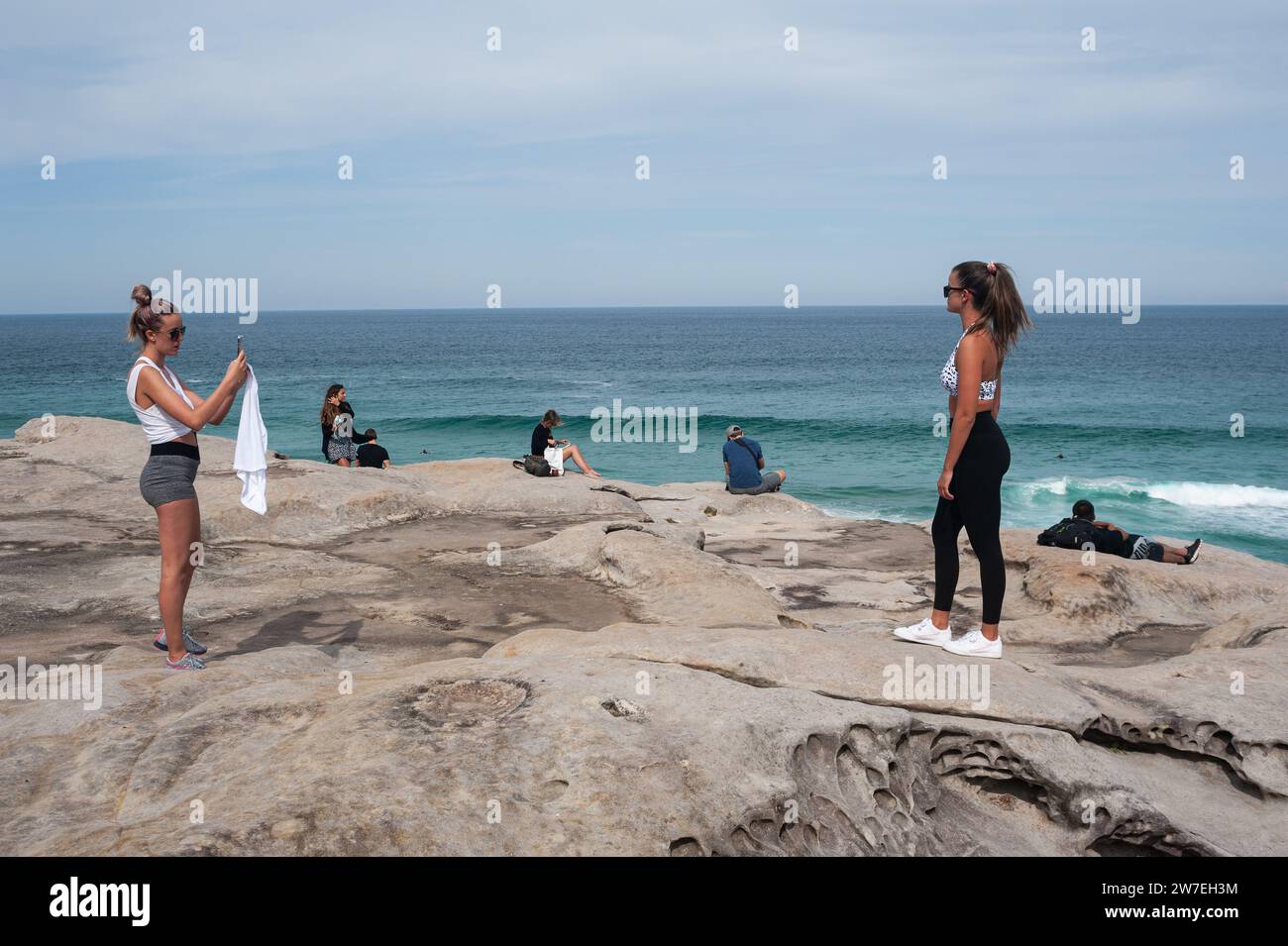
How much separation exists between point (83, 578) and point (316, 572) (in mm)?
1661

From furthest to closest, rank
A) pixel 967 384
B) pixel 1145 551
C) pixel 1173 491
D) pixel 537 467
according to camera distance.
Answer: pixel 1173 491, pixel 537 467, pixel 1145 551, pixel 967 384

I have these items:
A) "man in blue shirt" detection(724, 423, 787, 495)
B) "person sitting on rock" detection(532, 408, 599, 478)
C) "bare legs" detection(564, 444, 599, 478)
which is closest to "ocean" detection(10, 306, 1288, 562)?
"man in blue shirt" detection(724, 423, 787, 495)

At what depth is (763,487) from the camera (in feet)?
55.4

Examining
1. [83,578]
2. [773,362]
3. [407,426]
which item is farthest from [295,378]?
[83,578]

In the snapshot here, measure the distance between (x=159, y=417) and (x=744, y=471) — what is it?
1224 centimetres

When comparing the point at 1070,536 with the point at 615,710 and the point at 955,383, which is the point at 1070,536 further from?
the point at 615,710

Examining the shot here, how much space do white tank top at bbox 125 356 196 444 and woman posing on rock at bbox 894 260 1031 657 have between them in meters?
3.89

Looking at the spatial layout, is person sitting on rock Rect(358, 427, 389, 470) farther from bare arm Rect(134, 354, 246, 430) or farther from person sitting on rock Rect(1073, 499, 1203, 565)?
bare arm Rect(134, 354, 246, 430)

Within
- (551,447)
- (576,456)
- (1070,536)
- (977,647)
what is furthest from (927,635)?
(576,456)

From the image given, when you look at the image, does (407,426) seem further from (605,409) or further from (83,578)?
(83,578)

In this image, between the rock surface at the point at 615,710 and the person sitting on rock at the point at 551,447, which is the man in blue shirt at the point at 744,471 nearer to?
the person sitting on rock at the point at 551,447

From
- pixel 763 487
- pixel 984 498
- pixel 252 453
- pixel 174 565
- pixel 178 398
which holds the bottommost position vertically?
pixel 763 487
